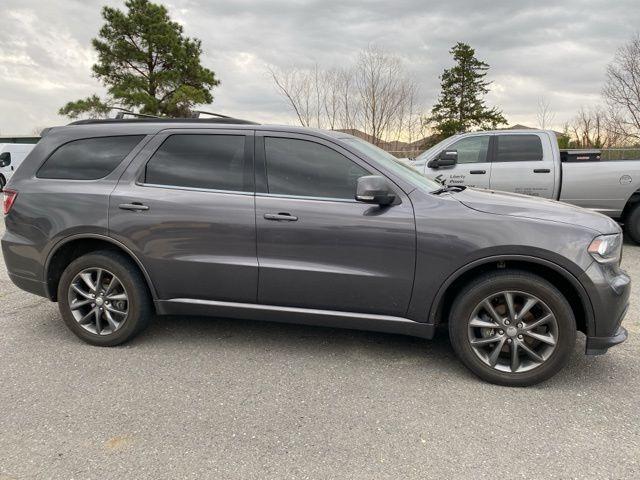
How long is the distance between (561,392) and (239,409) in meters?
2.12

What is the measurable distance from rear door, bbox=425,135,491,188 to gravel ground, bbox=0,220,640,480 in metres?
4.06

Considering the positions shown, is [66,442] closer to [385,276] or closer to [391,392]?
[391,392]

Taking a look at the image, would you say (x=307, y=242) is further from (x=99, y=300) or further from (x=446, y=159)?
(x=446, y=159)

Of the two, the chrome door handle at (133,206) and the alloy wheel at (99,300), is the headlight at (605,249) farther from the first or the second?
the alloy wheel at (99,300)

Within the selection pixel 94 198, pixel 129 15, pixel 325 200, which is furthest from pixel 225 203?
pixel 129 15

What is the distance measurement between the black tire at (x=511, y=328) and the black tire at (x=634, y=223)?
5.66 m

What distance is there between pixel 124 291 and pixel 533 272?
308cm

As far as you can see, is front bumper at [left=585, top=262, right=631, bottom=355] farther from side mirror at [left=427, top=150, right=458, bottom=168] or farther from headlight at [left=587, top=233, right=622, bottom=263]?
side mirror at [left=427, top=150, right=458, bottom=168]

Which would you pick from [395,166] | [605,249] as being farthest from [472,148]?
[605,249]

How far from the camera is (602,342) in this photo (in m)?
2.91

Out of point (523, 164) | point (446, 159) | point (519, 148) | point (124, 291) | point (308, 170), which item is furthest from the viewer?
point (519, 148)

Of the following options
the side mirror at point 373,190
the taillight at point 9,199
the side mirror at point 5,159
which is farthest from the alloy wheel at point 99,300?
the side mirror at point 5,159

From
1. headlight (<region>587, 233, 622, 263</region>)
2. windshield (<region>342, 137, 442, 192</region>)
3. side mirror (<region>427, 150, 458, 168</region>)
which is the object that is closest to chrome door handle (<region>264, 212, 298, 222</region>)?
windshield (<region>342, 137, 442, 192</region>)

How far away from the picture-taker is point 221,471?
223cm
